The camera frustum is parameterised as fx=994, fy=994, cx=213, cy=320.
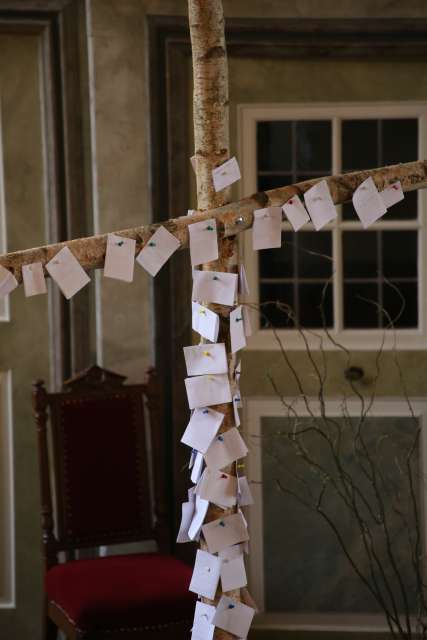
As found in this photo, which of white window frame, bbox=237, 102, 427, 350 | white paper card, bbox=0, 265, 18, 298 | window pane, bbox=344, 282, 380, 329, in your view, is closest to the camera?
white paper card, bbox=0, 265, 18, 298

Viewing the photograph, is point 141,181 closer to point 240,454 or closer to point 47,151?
point 47,151

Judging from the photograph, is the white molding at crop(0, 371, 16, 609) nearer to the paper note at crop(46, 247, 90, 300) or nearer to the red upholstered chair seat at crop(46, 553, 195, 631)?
the red upholstered chair seat at crop(46, 553, 195, 631)

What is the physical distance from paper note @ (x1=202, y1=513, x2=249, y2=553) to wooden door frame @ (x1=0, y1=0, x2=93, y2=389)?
159 centimetres

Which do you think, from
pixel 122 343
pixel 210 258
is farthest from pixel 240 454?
pixel 122 343

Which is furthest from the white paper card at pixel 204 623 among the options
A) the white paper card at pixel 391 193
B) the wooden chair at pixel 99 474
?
the white paper card at pixel 391 193

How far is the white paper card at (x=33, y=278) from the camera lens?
2.17m

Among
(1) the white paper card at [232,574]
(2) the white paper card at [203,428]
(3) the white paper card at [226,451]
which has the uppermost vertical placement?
(2) the white paper card at [203,428]

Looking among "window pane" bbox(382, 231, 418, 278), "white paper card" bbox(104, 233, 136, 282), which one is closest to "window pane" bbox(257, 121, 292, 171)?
"window pane" bbox(382, 231, 418, 278)

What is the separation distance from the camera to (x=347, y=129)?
12.6 feet

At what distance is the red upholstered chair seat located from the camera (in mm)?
2975

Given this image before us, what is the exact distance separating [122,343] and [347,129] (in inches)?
46.9

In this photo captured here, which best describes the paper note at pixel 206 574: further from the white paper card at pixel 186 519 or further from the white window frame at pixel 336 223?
the white window frame at pixel 336 223

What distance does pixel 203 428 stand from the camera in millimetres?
2229

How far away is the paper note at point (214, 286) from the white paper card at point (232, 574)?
1.93 ft
